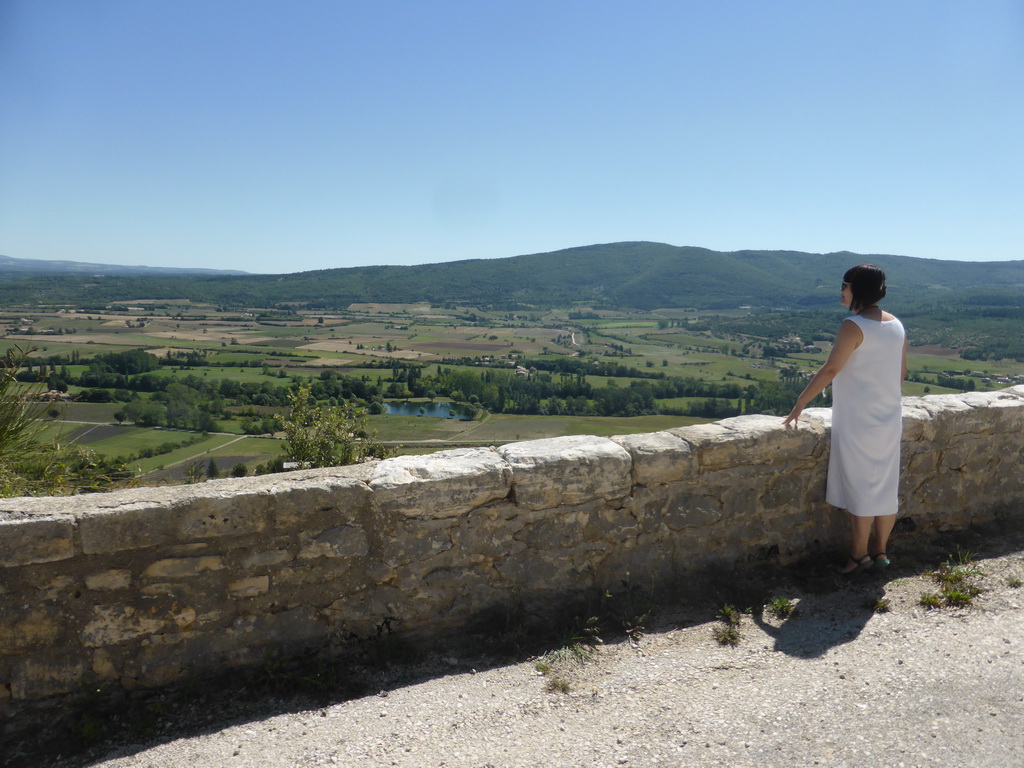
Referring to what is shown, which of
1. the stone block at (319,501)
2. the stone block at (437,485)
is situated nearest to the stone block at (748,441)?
the stone block at (437,485)

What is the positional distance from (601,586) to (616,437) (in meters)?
0.82

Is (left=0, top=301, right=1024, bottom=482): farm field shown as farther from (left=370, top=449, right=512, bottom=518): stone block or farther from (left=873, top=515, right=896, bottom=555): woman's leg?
(left=873, top=515, right=896, bottom=555): woman's leg

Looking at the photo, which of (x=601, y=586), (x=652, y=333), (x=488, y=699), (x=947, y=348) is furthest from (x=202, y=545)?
(x=652, y=333)

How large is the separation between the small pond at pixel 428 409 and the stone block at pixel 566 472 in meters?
19.6

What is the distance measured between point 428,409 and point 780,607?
21692mm

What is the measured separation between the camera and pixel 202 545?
2.62m

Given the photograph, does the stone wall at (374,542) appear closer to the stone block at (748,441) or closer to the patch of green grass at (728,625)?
the stone block at (748,441)

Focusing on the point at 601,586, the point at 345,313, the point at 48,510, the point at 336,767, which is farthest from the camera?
the point at 345,313

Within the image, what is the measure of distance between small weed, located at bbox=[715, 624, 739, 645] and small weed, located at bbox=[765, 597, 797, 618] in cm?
30

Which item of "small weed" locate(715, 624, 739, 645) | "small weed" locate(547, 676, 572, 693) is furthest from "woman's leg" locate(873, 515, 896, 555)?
"small weed" locate(547, 676, 572, 693)

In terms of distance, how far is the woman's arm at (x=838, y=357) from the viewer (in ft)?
10.4

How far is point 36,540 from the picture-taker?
94.7 inches

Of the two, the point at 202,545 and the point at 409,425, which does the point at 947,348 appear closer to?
the point at 409,425

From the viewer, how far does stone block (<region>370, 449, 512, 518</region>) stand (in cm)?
286
